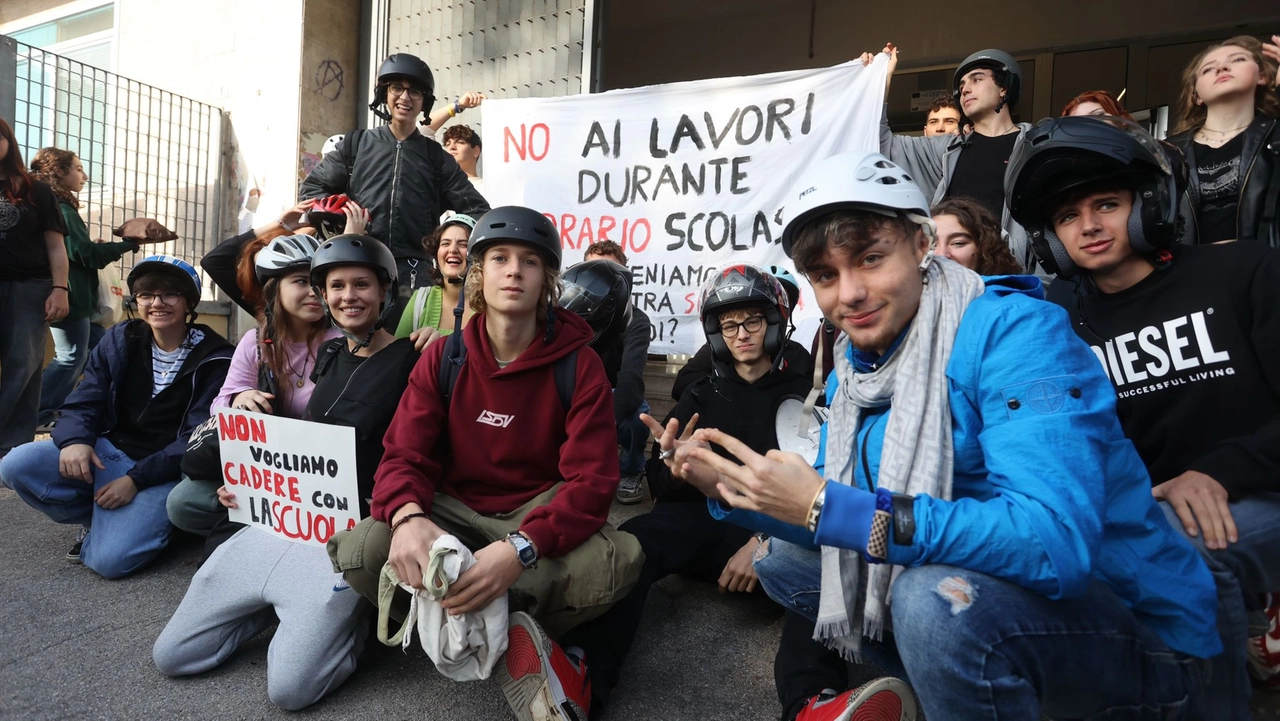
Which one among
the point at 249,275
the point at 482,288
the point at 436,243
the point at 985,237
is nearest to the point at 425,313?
the point at 436,243

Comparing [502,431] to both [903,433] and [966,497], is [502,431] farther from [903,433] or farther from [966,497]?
[966,497]

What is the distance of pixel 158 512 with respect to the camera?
345 centimetres

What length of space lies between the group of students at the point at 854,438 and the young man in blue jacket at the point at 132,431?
0.6 inches

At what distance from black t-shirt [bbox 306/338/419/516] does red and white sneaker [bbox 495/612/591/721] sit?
0.98 m

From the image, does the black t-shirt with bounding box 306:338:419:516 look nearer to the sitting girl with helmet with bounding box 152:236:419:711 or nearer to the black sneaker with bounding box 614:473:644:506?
the sitting girl with helmet with bounding box 152:236:419:711

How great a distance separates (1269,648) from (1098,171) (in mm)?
1487

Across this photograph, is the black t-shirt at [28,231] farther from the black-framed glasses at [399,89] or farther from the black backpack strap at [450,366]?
the black backpack strap at [450,366]

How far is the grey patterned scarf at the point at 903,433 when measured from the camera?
1580 mm

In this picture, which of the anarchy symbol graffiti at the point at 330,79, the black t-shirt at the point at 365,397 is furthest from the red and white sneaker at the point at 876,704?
A: the anarchy symbol graffiti at the point at 330,79

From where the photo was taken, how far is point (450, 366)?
2547 mm

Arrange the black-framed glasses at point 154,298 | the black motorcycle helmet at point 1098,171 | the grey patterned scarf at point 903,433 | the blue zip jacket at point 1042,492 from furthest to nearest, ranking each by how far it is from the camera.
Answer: the black-framed glasses at point 154,298
the black motorcycle helmet at point 1098,171
the grey patterned scarf at point 903,433
the blue zip jacket at point 1042,492

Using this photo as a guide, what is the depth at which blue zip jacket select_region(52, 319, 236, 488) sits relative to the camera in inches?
138

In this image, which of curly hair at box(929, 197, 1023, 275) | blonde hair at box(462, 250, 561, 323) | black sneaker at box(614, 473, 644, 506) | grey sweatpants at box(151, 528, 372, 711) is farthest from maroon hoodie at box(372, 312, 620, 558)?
black sneaker at box(614, 473, 644, 506)

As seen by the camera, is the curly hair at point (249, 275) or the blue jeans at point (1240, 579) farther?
the curly hair at point (249, 275)
